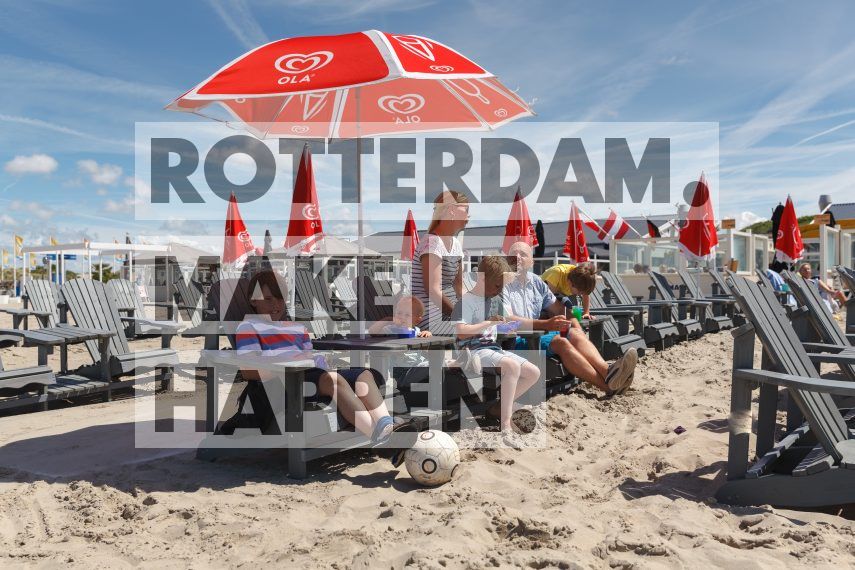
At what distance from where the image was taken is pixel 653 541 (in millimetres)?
2139

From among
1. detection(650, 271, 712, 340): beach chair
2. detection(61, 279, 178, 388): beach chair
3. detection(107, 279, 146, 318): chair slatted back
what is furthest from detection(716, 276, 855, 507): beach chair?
detection(107, 279, 146, 318): chair slatted back

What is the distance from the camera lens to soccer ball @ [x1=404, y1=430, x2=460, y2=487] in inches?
109

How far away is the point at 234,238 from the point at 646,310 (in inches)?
291

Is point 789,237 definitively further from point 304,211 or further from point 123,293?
point 123,293

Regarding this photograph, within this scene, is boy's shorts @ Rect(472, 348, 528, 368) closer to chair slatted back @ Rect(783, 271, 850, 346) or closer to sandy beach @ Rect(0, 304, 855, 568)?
sandy beach @ Rect(0, 304, 855, 568)

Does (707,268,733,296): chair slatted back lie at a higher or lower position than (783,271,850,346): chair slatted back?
higher

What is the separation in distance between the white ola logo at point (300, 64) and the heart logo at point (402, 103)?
128 centimetres

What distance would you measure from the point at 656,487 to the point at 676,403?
70.0 inches

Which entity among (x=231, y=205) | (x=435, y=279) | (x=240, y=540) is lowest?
(x=240, y=540)

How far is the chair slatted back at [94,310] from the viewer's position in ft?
16.6

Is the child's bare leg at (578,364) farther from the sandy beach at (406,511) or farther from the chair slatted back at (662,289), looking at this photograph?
the chair slatted back at (662,289)

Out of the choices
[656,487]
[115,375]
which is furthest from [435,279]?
[115,375]

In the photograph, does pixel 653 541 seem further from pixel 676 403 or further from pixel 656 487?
pixel 676 403

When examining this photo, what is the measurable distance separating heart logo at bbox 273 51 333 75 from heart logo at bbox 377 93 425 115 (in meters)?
1.28
